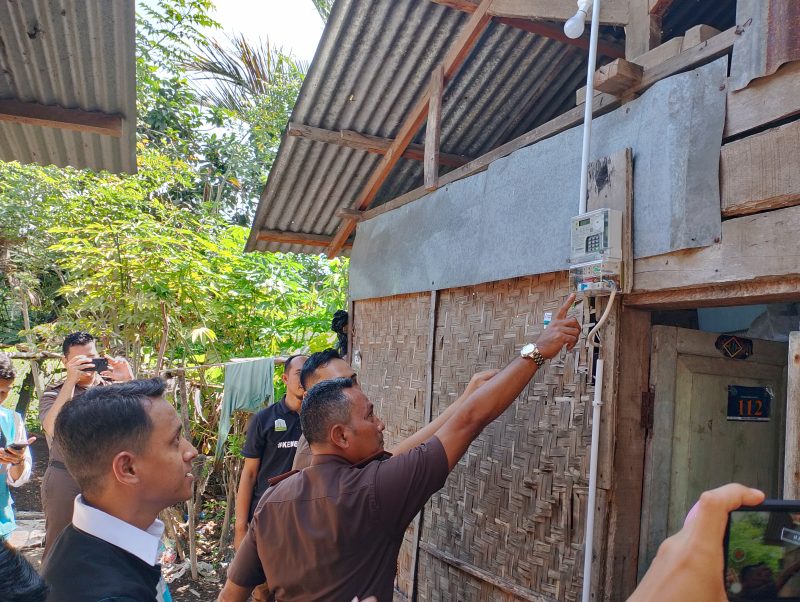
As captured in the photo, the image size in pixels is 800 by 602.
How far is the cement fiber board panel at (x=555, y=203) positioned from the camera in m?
2.49

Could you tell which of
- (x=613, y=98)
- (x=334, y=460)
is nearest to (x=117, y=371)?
(x=334, y=460)

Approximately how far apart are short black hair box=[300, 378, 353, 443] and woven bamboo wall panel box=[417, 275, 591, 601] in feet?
3.87

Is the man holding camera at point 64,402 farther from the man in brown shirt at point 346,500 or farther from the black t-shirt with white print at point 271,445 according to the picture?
the man in brown shirt at point 346,500

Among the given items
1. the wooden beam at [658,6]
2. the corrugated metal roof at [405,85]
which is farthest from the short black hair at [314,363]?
the wooden beam at [658,6]

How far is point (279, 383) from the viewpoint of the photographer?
7.78m

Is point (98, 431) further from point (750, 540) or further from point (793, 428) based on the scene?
point (793, 428)

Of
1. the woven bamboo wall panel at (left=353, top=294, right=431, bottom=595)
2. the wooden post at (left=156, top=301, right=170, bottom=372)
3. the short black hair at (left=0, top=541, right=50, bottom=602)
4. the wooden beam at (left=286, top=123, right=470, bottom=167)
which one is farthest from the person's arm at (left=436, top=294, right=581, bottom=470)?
the wooden post at (left=156, top=301, right=170, bottom=372)

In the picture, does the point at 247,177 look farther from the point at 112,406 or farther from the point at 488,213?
the point at 112,406

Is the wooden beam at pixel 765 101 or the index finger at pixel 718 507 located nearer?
the index finger at pixel 718 507

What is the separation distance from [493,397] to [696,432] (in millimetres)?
1327

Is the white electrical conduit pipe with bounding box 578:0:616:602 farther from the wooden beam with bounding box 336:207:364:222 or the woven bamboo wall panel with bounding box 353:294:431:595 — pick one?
the wooden beam with bounding box 336:207:364:222

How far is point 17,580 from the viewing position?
95 cm

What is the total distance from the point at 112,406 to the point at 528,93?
12.7 ft

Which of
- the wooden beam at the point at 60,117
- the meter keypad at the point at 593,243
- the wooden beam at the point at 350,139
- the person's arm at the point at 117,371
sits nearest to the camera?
the meter keypad at the point at 593,243
